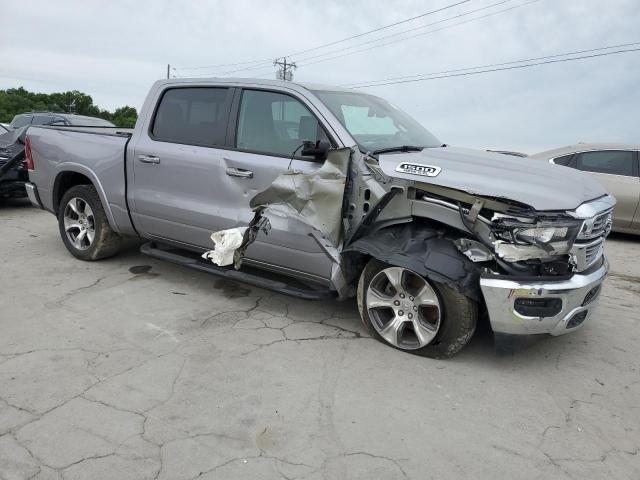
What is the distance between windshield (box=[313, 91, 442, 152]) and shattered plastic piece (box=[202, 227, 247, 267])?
1.16 m

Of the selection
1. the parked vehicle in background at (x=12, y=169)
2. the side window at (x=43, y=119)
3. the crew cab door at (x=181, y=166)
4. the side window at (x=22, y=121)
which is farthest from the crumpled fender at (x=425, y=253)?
the side window at (x=22, y=121)

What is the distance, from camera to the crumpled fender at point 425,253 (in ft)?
11.1

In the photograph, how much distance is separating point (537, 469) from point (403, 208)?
1789mm

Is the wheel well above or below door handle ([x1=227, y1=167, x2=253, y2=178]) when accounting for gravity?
below

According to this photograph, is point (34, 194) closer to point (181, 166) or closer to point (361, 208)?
point (181, 166)

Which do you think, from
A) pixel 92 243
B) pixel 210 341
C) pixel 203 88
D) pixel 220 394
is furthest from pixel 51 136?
pixel 220 394

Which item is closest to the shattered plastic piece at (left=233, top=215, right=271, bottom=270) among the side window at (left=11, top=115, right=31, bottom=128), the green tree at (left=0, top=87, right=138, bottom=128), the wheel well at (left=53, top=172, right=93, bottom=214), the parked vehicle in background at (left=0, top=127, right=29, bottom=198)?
the wheel well at (left=53, top=172, right=93, bottom=214)

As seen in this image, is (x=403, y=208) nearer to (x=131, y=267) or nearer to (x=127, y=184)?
(x=127, y=184)

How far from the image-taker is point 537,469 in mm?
2574

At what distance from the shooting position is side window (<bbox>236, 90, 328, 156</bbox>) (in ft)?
13.4

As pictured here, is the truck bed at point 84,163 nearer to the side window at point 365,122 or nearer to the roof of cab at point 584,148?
the side window at point 365,122

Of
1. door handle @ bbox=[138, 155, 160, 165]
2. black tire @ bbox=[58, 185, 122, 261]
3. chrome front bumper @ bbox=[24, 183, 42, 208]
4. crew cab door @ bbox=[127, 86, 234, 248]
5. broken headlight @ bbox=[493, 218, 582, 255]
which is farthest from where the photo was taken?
chrome front bumper @ bbox=[24, 183, 42, 208]

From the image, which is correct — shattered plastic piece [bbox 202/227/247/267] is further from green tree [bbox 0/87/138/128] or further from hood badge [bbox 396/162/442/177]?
green tree [bbox 0/87/138/128]

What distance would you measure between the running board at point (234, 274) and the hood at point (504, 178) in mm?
1135
